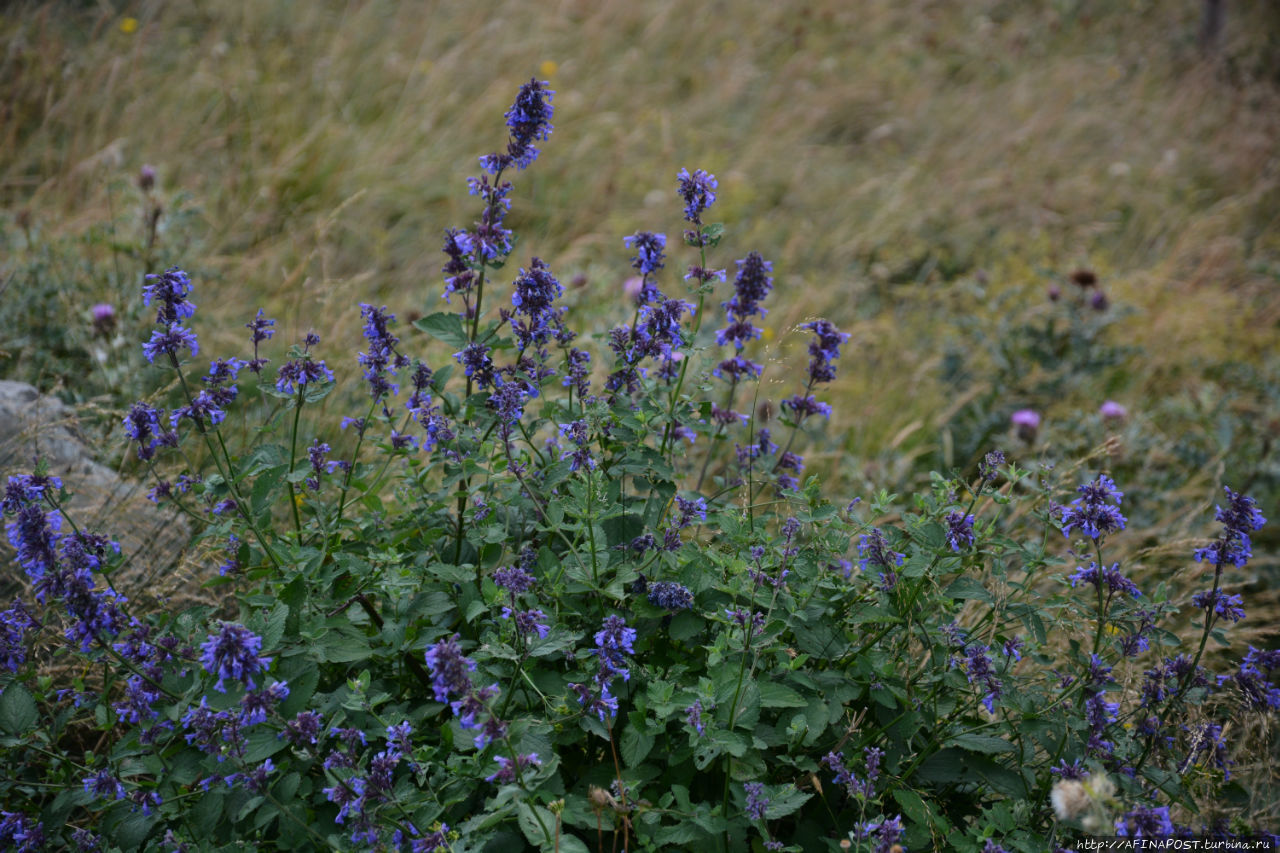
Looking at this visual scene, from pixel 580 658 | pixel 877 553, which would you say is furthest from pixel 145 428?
pixel 877 553

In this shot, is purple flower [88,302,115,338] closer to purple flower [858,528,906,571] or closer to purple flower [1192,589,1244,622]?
purple flower [858,528,906,571]

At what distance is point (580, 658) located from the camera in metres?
1.58

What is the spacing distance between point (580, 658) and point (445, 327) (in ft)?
2.37

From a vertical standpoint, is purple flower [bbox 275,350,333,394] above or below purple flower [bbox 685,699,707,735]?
above

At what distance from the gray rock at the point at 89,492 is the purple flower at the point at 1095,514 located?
2015 millimetres

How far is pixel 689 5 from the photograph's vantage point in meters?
7.30

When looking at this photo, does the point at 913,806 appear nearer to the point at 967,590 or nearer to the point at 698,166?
the point at 967,590

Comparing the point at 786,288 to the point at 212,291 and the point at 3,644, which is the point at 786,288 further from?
the point at 3,644

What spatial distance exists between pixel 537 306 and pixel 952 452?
2.74 m

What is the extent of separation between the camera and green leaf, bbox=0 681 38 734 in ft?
5.08

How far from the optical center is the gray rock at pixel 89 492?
2.30m

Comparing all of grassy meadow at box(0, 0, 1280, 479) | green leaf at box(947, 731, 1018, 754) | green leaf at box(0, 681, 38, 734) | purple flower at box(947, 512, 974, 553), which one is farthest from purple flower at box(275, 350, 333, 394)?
grassy meadow at box(0, 0, 1280, 479)

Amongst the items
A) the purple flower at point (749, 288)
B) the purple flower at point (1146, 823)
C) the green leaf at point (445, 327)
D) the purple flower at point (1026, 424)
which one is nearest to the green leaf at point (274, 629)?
the green leaf at point (445, 327)

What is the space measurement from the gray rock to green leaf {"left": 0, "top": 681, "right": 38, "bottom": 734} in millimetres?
513
